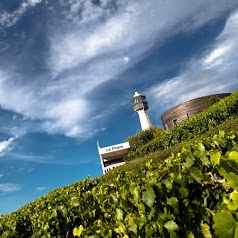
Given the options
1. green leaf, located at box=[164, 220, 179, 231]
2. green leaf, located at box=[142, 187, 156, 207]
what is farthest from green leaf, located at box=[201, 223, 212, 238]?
green leaf, located at box=[142, 187, 156, 207]

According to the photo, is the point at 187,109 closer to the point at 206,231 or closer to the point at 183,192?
the point at 183,192

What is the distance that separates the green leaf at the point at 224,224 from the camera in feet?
4.59

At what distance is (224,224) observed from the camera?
55.8 inches

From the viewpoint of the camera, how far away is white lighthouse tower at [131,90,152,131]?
59722 mm

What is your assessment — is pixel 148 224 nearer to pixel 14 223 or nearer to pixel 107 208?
pixel 107 208

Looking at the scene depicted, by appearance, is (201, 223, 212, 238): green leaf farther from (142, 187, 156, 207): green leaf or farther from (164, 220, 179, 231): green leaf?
(142, 187, 156, 207): green leaf

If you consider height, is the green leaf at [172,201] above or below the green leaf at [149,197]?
below

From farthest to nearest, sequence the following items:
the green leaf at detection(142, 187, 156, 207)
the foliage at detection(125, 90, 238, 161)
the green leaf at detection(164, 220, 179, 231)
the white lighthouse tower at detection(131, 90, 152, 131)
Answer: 1. the white lighthouse tower at detection(131, 90, 152, 131)
2. the foliage at detection(125, 90, 238, 161)
3. the green leaf at detection(142, 187, 156, 207)
4. the green leaf at detection(164, 220, 179, 231)

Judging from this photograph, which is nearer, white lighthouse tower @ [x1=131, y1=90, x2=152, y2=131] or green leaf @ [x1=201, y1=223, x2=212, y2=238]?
green leaf @ [x1=201, y1=223, x2=212, y2=238]

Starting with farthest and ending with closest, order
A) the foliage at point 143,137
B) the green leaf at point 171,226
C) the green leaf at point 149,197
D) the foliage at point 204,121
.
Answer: the foliage at point 143,137 < the foliage at point 204,121 < the green leaf at point 149,197 < the green leaf at point 171,226

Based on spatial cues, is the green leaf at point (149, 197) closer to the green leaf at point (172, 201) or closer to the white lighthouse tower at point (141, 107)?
the green leaf at point (172, 201)

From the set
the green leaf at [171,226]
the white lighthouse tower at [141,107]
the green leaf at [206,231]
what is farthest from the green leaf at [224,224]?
the white lighthouse tower at [141,107]

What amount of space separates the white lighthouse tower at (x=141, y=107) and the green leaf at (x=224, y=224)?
5772 centimetres

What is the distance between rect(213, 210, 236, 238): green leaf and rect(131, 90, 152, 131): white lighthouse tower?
5772 cm
